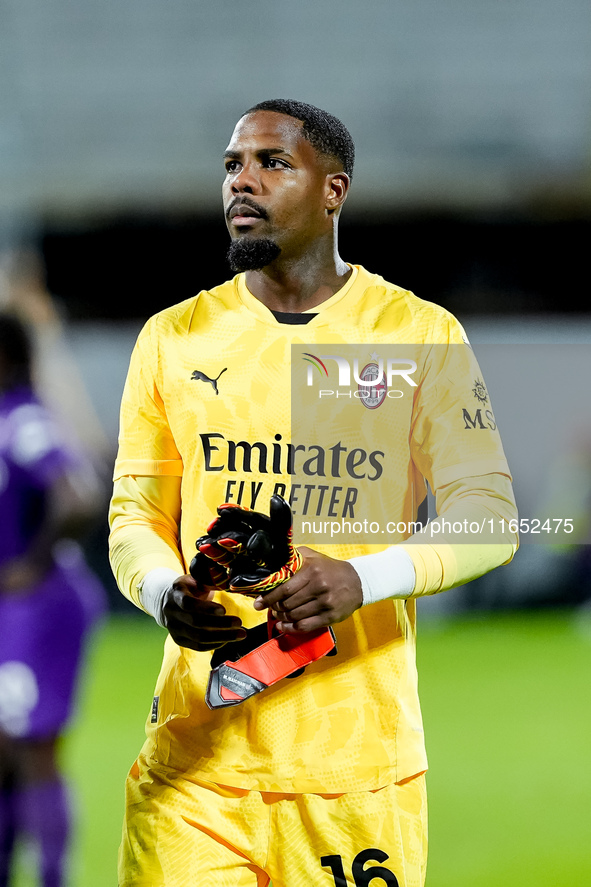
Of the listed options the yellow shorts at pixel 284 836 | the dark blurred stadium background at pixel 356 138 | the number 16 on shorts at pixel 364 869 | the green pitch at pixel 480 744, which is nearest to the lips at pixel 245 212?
the yellow shorts at pixel 284 836

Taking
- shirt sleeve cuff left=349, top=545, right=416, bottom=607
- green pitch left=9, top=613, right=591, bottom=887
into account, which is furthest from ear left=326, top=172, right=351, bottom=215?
green pitch left=9, top=613, right=591, bottom=887

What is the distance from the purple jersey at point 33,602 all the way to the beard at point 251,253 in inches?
40.0

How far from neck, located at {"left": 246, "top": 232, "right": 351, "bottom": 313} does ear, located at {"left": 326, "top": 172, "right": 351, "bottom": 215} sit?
7 cm

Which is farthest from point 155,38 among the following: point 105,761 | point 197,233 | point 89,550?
point 105,761

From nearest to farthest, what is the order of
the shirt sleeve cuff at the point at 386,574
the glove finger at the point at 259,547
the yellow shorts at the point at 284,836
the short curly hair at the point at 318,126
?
the glove finger at the point at 259,547
the shirt sleeve cuff at the point at 386,574
the yellow shorts at the point at 284,836
the short curly hair at the point at 318,126

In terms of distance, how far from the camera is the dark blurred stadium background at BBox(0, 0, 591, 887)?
6477 millimetres

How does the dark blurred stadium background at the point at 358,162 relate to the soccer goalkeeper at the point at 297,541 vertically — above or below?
above

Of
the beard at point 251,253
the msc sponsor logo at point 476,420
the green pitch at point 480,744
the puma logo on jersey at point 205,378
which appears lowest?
the green pitch at point 480,744

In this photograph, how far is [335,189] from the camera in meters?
1.61

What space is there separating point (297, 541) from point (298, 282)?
417 millimetres

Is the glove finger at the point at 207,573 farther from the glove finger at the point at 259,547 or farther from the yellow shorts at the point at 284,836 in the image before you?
the yellow shorts at the point at 284,836

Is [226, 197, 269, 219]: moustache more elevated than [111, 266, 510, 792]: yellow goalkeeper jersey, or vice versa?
[226, 197, 269, 219]: moustache

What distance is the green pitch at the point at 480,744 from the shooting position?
125 inches

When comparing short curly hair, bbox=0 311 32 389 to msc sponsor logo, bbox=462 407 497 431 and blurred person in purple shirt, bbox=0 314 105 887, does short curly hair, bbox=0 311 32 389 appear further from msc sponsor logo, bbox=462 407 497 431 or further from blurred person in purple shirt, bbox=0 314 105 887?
msc sponsor logo, bbox=462 407 497 431
